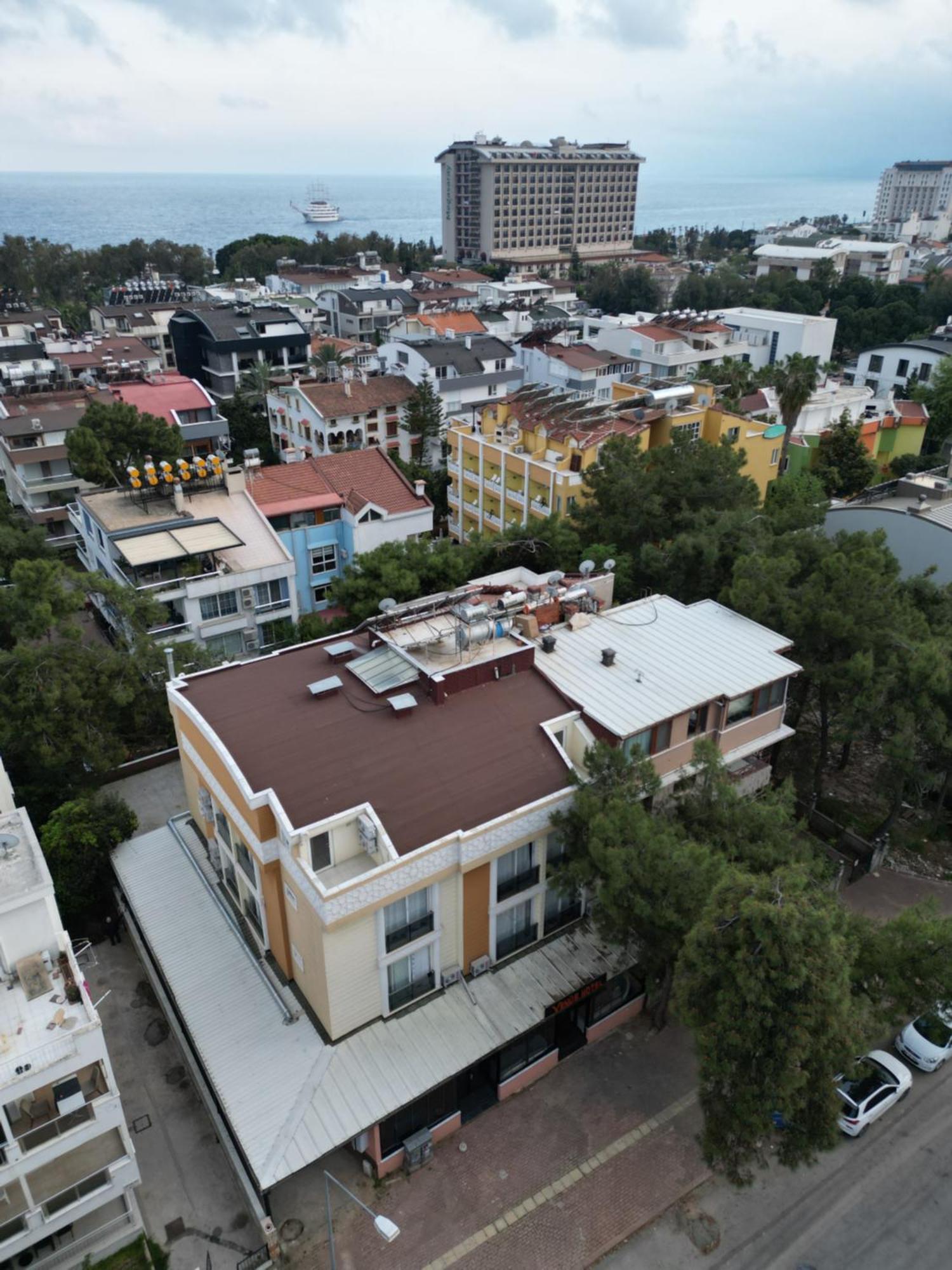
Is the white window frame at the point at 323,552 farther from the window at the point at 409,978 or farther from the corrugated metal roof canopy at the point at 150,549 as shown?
the window at the point at 409,978

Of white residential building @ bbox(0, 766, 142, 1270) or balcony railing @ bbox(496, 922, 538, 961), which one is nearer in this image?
white residential building @ bbox(0, 766, 142, 1270)

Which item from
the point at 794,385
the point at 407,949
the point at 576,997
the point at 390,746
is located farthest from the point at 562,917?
the point at 794,385

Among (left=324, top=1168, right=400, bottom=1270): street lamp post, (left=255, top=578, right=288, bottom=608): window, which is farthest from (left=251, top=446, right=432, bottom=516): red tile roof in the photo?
(left=324, top=1168, right=400, bottom=1270): street lamp post

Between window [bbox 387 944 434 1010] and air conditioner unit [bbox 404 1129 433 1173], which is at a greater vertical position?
window [bbox 387 944 434 1010]

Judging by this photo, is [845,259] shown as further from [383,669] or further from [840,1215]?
[840,1215]

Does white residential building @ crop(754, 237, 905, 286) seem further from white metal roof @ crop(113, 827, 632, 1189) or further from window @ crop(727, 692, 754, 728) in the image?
white metal roof @ crop(113, 827, 632, 1189)

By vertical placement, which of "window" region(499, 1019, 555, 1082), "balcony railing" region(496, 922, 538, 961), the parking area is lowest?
the parking area

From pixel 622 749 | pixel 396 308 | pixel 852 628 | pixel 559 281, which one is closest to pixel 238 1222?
pixel 622 749
